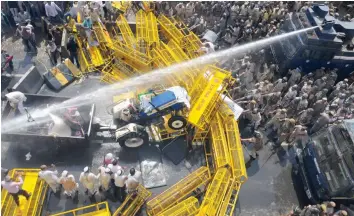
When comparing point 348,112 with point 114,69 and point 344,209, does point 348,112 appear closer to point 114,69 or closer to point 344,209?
point 344,209

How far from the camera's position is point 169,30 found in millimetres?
15875

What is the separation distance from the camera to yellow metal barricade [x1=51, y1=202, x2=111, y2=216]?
994cm

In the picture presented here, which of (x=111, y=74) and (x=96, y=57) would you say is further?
(x=96, y=57)

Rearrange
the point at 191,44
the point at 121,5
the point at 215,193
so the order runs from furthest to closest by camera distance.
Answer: the point at 121,5 → the point at 191,44 → the point at 215,193

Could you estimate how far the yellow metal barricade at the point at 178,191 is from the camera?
10617mm

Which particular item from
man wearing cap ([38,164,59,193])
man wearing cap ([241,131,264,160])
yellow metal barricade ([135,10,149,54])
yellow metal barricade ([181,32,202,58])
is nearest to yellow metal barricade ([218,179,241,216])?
man wearing cap ([241,131,264,160])

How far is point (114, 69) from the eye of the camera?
49.2 ft

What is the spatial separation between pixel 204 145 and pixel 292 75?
5.21 m

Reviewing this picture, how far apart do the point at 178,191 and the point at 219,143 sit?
238 cm

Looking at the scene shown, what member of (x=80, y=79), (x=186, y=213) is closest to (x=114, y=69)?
(x=80, y=79)

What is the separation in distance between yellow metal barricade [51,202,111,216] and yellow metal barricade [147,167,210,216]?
143 cm

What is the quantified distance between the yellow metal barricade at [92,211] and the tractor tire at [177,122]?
3651 mm

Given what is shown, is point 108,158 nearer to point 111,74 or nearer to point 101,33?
point 111,74

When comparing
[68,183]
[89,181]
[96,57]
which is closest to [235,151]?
[89,181]
